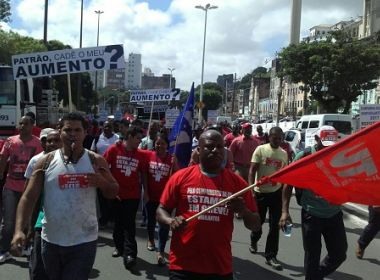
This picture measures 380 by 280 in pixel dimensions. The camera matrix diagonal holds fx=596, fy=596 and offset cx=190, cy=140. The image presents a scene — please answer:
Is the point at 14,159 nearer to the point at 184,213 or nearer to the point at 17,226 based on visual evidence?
the point at 17,226

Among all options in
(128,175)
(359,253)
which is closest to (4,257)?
(128,175)

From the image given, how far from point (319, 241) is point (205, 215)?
7.74ft

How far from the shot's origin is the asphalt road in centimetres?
675

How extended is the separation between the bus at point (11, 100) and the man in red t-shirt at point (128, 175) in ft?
27.9

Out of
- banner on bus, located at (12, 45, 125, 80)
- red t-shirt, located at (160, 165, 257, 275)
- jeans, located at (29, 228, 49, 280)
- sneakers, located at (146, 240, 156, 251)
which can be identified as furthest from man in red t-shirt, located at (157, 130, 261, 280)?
banner on bus, located at (12, 45, 125, 80)

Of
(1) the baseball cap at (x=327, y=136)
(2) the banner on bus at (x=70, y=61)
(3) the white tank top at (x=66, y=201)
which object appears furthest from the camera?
(2) the banner on bus at (x=70, y=61)

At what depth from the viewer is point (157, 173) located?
752cm

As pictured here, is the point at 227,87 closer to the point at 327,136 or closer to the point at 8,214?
the point at 8,214

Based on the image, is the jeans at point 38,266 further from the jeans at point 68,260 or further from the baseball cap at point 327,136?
the baseball cap at point 327,136

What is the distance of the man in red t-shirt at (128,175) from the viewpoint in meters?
7.25

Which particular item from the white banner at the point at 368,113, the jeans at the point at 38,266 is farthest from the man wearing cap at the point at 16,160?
the white banner at the point at 368,113

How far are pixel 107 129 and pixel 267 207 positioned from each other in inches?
151

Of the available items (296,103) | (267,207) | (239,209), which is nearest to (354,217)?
(267,207)

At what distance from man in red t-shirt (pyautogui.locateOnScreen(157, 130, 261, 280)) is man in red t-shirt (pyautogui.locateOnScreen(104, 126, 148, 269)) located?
11.0ft
